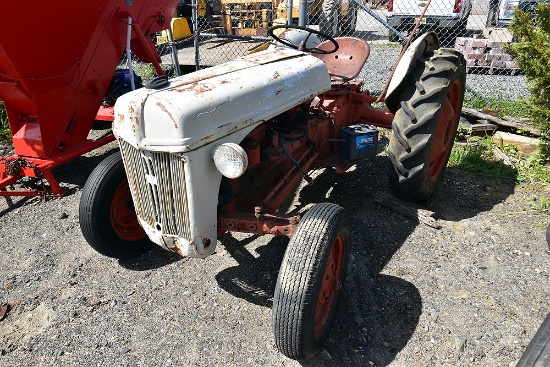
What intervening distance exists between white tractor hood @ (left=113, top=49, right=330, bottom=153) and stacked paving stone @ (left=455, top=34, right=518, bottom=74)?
5.27 m

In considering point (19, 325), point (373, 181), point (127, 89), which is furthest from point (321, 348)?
point (127, 89)

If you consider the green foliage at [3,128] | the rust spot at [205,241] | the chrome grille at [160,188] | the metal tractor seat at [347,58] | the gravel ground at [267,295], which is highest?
the metal tractor seat at [347,58]

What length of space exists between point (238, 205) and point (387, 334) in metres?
1.14

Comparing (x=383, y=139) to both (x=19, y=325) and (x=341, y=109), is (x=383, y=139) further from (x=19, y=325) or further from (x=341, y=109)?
(x=19, y=325)

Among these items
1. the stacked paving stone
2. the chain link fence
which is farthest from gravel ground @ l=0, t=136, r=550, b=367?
the stacked paving stone

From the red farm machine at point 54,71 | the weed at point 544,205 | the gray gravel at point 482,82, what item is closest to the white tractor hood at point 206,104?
the red farm machine at point 54,71

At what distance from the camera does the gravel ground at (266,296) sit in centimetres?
235

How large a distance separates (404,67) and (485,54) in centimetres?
453

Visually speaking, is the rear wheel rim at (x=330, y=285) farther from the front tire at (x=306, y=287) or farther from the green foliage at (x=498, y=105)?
the green foliage at (x=498, y=105)

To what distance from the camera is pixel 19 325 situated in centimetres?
259

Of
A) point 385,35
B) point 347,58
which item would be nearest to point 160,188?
point 347,58

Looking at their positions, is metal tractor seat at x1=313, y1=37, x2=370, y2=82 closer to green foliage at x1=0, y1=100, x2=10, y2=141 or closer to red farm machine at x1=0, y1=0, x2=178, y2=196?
red farm machine at x1=0, y1=0, x2=178, y2=196

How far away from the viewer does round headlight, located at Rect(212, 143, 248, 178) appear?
6.84ft

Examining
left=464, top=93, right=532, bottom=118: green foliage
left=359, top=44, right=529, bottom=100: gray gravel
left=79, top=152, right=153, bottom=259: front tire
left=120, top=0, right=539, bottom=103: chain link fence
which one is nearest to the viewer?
left=79, top=152, right=153, bottom=259: front tire
